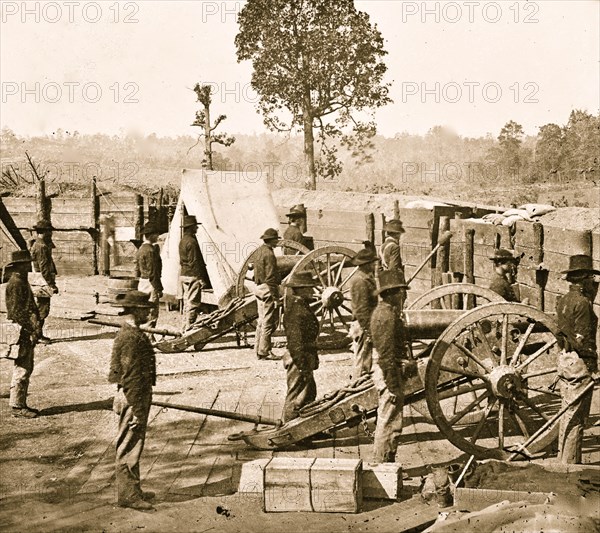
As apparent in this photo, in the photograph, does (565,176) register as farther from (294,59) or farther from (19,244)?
(19,244)

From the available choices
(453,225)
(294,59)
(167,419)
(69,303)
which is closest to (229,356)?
(167,419)

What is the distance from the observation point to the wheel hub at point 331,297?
11.3 m

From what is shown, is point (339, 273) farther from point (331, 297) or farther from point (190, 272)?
point (190, 272)

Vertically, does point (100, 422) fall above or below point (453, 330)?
below

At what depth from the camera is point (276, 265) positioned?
1140 centimetres

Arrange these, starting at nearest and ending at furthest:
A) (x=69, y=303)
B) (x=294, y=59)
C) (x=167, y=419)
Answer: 1. (x=167, y=419)
2. (x=69, y=303)
3. (x=294, y=59)

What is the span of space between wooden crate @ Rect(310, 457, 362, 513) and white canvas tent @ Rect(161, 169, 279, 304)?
7519 millimetres

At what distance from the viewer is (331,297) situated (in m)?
11.3

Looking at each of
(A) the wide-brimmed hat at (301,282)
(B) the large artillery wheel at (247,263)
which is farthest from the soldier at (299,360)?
(B) the large artillery wheel at (247,263)

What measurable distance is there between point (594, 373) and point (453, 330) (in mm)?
1192

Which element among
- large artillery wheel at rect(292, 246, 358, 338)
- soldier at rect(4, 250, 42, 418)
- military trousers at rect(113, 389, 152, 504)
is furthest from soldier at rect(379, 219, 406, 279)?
military trousers at rect(113, 389, 152, 504)

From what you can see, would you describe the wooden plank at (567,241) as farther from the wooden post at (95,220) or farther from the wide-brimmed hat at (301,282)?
the wooden post at (95,220)

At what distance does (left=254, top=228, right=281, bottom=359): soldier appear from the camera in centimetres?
1127

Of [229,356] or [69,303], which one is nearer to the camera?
[229,356]
